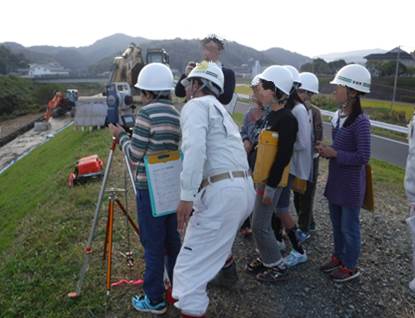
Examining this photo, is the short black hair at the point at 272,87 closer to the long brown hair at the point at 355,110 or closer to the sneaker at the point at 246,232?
the long brown hair at the point at 355,110

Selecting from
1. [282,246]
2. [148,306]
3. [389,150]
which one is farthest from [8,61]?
[148,306]

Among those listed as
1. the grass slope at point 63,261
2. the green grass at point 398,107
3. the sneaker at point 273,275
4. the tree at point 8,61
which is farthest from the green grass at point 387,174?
the tree at point 8,61

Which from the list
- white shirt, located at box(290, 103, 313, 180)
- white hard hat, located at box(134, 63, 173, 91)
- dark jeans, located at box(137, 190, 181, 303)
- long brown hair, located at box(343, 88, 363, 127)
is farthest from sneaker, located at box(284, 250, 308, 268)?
white hard hat, located at box(134, 63, 173, 91)

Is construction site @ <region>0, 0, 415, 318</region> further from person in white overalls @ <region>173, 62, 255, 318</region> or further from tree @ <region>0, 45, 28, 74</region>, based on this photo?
tree @ <region>0, 45, 28, 74</region>

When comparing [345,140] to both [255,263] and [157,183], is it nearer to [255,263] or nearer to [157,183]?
[255,263]

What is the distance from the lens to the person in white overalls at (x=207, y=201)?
2740mm

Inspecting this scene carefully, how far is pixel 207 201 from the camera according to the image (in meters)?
2.81

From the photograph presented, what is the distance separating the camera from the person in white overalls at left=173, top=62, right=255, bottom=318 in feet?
8.99

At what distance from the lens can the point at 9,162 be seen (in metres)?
19.4

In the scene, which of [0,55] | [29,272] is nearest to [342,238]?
[29,272]

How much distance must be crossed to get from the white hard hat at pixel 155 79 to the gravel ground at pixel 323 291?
2.09 meters

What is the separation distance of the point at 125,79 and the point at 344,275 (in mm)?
18097

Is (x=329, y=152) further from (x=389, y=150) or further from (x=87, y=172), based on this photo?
(x=389, y=150)

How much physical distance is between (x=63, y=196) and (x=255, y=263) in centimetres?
519
